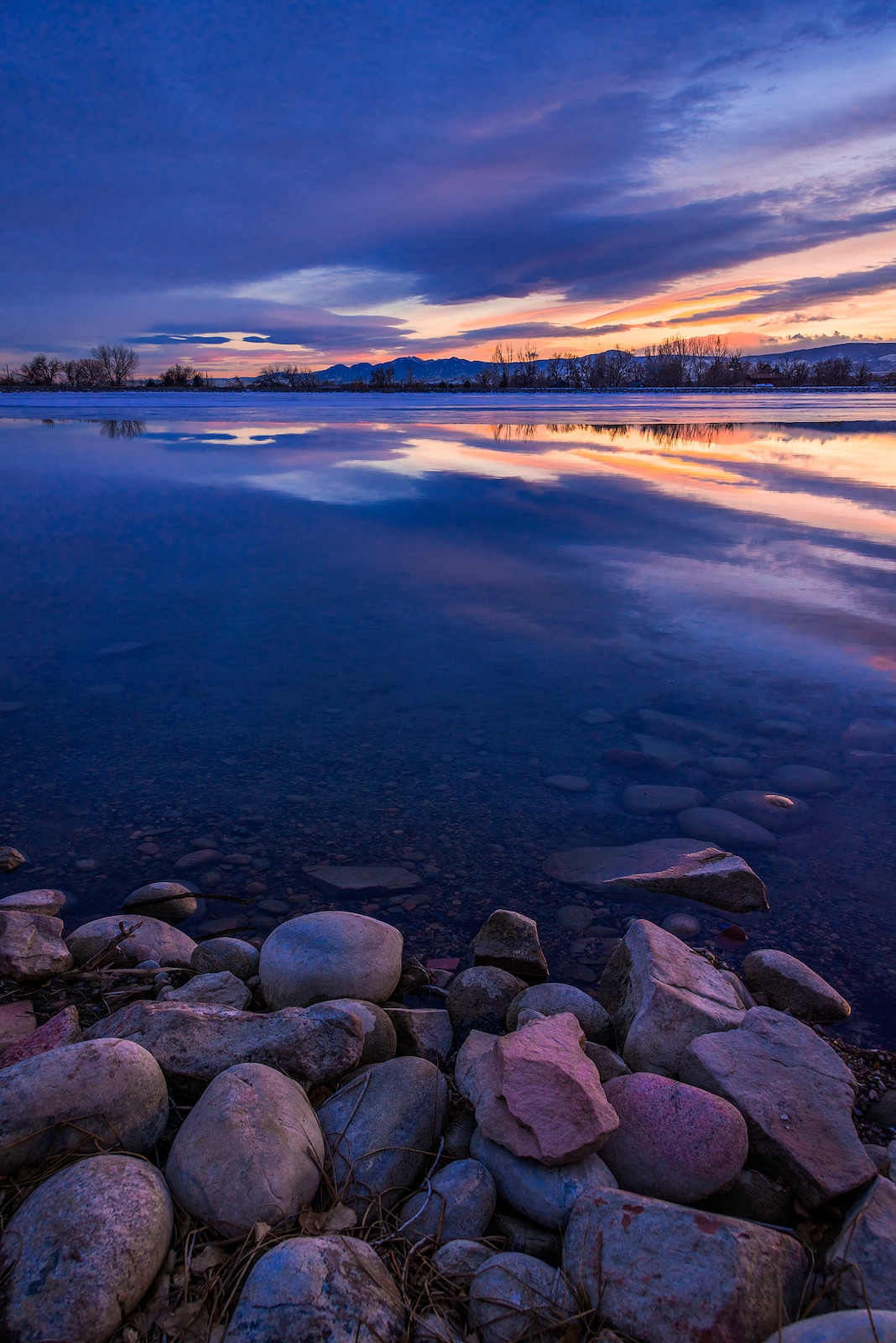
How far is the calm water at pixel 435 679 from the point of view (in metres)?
3.20

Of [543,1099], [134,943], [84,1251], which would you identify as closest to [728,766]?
[543,1099]

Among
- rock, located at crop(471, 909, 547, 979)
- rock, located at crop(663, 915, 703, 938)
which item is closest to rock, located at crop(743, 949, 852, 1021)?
rock, located at crop(663, 915, 703, 938)

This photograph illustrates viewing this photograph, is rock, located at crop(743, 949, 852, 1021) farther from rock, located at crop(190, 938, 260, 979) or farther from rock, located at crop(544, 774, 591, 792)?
rock, located at crop(190, 938, 260, 979)

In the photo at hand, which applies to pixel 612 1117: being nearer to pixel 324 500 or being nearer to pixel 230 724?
pixel 230 724

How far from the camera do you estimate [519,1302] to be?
1448 millimetres

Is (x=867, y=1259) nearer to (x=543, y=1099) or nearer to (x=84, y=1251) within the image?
(x=543, y=1099)

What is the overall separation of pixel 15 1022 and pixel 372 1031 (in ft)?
3.68

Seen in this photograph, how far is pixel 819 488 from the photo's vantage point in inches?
500

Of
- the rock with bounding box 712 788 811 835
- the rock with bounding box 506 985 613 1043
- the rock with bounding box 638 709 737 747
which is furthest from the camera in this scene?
the rock with bounding box 638 709 737 747

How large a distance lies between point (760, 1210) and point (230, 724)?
3515 millimetres

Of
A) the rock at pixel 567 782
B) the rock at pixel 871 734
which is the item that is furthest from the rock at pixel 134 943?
the rock at pixel 871 734

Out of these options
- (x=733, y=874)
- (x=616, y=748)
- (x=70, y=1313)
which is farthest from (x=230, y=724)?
(x=70, y=1313)

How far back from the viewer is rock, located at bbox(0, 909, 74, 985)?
242cm

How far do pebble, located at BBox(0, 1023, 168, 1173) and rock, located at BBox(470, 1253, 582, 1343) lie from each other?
85cm
